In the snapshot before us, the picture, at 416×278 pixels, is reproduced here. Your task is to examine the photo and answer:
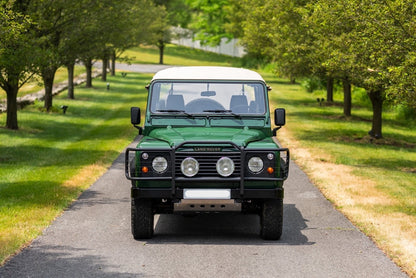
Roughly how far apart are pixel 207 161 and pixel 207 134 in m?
0.61

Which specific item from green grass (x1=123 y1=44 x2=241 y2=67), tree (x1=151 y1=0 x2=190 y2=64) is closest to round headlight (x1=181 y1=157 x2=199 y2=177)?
tree (x1=151 y1=0 x2=190 y2=64)

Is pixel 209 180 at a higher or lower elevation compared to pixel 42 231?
higher

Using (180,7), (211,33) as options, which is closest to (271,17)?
(211,33)

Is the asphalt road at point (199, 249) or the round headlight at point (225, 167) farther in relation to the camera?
the round headlight at point (225, 167)

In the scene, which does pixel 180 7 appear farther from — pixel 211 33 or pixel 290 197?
pixel 290 197

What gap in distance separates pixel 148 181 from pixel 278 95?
34.7 m

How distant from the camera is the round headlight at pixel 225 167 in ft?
29.3

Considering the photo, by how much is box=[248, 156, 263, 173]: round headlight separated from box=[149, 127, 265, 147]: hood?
0.25 meters

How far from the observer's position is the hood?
30.2ft

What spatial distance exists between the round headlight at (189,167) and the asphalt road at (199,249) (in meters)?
0.92

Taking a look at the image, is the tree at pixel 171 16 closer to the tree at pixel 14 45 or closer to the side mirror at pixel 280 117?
the tree at pixel 14 45

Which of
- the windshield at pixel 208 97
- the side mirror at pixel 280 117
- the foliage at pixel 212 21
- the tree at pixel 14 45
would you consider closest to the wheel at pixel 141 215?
the windshield at pixel 208 97

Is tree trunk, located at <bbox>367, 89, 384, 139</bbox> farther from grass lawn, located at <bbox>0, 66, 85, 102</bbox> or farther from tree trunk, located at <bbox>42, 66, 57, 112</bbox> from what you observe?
grass lawn, located at <bbox>0, 66, 85, 102</bbox>

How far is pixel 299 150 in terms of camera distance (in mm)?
20625
